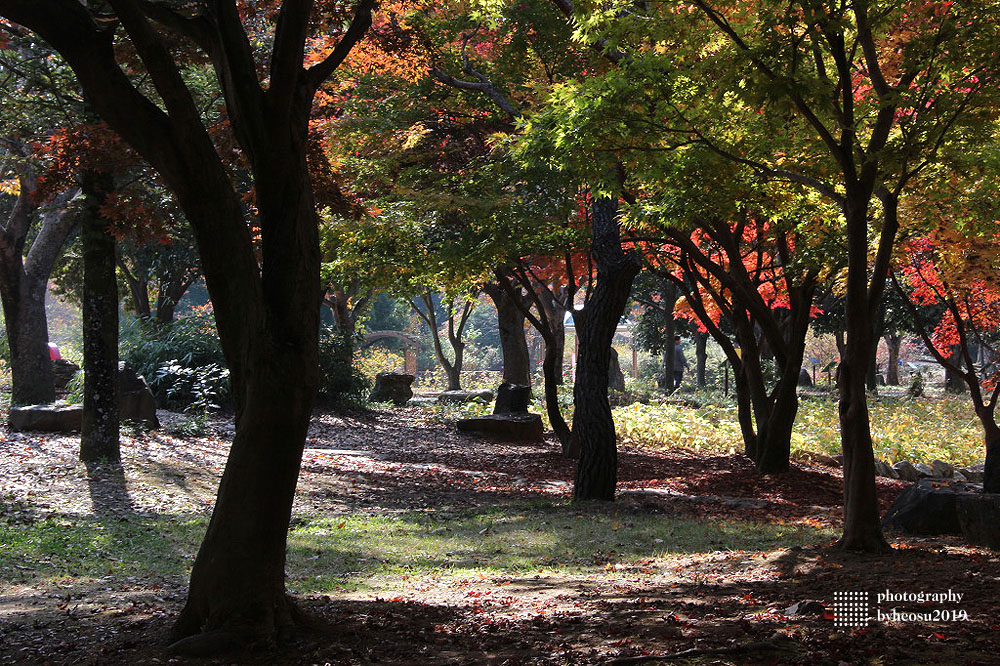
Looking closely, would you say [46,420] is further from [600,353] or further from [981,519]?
[981,519]

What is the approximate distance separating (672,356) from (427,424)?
14.0 metres

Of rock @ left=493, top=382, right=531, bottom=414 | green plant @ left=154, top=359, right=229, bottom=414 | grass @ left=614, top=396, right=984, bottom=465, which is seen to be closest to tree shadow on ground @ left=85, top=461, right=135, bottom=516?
green plant @ left=154, top=359, right=229, bottom=414

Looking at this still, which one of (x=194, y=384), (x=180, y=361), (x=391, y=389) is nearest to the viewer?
(x=194, y=384)

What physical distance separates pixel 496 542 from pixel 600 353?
293 centimetres

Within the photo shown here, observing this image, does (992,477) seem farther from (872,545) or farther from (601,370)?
(601,370)

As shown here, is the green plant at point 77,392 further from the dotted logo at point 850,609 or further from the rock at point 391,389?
the dotted logo at point 850,609

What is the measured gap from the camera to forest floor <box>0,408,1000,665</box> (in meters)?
4.33

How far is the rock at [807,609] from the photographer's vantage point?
4766mm

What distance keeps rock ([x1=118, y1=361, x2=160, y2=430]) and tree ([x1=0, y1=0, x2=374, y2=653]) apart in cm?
1067

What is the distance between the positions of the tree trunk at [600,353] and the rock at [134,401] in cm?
787

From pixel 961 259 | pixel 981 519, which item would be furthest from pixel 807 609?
pixel 961 259

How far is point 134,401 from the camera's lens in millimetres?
14422

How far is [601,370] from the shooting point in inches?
408

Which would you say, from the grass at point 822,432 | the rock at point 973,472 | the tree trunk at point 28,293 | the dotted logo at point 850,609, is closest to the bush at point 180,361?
the tree trunk at point 28,293
